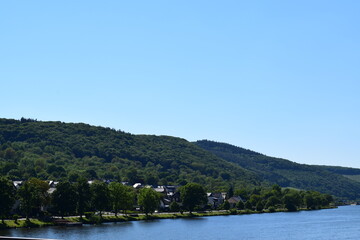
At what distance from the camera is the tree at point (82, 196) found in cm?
11019

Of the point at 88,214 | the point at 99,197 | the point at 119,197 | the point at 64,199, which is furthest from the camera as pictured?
the point at 119,197

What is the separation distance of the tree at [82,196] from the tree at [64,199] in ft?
4.27

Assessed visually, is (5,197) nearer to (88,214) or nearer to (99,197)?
(99,197)

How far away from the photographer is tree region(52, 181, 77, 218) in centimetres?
10838

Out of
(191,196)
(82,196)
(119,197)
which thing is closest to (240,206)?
(191,196)

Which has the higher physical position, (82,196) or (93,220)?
(82,196)

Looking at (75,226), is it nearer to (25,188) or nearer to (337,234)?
(25,188)

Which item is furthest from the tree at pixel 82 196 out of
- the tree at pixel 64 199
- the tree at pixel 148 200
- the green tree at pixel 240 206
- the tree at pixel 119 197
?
the green tree at pixel 240 206

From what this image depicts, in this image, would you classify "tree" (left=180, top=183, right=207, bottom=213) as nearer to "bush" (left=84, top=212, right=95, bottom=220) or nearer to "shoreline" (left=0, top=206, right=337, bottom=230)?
"shoreline" (left=0, top=206, right=337, bottom=230)

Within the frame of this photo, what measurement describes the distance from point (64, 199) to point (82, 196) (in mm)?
4000

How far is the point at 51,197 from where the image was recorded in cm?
11244

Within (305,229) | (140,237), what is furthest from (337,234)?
(140,237)

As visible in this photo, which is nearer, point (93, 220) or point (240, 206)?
point (93, 220)

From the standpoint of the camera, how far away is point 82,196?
110312 millimetres
